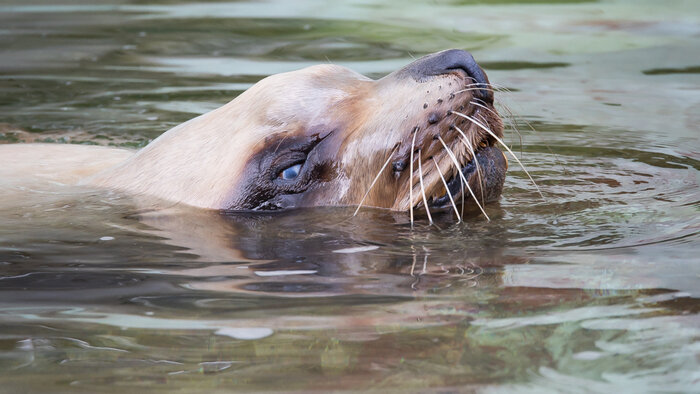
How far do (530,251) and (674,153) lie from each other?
2102mm

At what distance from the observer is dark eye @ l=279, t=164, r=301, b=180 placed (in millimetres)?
4051

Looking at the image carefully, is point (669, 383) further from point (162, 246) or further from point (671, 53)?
point (671, 53)

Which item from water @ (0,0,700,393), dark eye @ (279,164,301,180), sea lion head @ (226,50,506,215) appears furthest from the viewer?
dark eye @ (279,164,301,180)

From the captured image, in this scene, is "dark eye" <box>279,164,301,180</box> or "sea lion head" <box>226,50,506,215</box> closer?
"sea lion head" <box>226,50,506,215</box>

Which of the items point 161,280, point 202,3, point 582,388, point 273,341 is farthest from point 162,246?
point 202,3

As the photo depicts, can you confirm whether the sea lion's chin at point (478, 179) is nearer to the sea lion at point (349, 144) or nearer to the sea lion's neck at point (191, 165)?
the sea lion at point (349, 144)

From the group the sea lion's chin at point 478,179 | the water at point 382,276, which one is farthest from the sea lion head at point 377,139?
the water at point 382,276

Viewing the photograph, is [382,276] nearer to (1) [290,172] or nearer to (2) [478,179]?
(2) [478,179]

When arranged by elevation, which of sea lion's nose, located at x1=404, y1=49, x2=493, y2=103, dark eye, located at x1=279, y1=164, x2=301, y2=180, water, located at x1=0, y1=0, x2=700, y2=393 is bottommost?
water, located at x1=0, y1=0, x2=700, y2=393

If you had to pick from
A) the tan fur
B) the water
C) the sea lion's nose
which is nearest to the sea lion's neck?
the tan fur

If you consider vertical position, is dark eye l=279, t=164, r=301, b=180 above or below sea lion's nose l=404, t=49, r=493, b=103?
below

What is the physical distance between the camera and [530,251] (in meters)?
3.34

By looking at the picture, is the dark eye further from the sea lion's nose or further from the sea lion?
the sea lion's nose

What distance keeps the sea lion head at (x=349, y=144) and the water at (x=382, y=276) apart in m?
0.12
